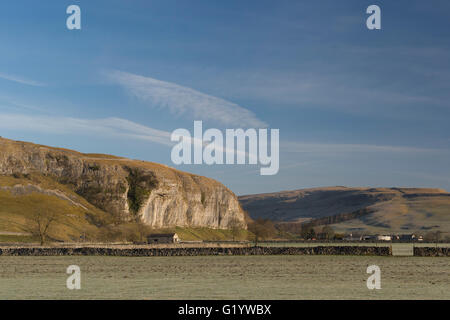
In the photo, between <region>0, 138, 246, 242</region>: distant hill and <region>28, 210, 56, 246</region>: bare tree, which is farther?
<region>0, 138, 246, 242</region>: distant hill

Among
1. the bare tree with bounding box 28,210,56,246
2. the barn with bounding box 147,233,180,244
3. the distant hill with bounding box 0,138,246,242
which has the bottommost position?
the barn with bounding box 147,233,180,244

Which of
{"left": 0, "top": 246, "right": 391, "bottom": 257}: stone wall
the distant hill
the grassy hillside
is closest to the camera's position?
{"left": 0, "top": 246, "right": 391, "bottom": 257}: stone wall

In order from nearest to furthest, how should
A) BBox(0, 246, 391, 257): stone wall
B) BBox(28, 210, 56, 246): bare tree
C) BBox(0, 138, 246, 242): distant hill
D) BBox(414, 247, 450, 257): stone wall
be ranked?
BBox(414, 247, 450, 257): stone wall, BBox(0, 246, 391, 257): stone wall, BBox(28, 210, 56, 246): bare tree, BBox(0, 138, 246, 242): distant hill

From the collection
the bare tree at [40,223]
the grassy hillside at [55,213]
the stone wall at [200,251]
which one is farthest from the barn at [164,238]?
the stone wall at [200,251]

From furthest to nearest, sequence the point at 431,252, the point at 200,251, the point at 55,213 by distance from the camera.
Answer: the point at 55,213
the point at 200,251
the point at 431,252

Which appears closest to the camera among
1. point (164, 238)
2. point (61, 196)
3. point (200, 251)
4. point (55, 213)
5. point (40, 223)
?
point (200, 251)

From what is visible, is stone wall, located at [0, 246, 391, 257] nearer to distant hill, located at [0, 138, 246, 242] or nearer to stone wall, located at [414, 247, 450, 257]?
stone wall, located at [414, 247, 450, 257]

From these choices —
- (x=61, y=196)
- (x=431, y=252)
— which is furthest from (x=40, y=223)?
(x=431, y=252)

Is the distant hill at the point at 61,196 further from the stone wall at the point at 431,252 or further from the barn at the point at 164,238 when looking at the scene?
the stone wall at the point at 431,252

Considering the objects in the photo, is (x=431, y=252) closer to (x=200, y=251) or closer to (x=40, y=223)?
(x=200, y=251)

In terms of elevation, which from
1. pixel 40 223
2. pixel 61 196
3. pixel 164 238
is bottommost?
pixel 164 238

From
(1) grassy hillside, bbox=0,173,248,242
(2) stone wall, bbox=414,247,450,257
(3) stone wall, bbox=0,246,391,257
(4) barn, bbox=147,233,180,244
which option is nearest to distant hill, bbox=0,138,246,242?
(1) grassy hillside, bbox=0,173,248,242

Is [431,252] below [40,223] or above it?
below

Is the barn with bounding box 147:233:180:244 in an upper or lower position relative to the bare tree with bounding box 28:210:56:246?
lower
